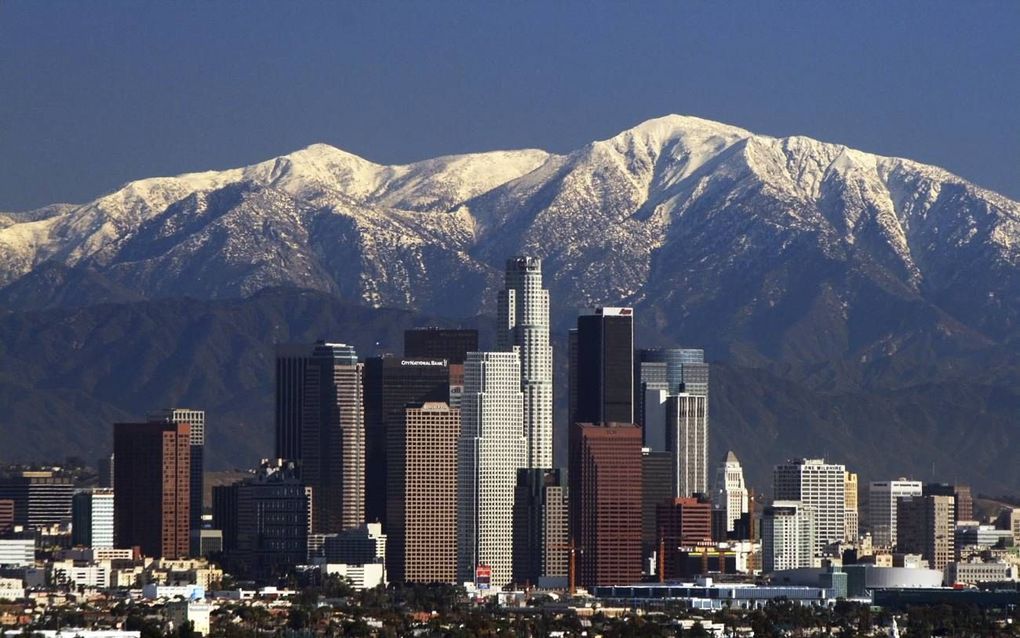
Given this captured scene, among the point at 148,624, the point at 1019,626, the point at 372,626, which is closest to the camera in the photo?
the point at 148,624

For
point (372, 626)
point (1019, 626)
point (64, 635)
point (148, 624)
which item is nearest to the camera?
point (64, 635)

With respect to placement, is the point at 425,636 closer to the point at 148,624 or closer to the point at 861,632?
the point at 148,624

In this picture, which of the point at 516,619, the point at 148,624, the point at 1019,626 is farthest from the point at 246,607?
the point at 1019,626

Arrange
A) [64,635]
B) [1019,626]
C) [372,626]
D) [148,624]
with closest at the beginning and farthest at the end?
[64,635] < [148,624] < [372,626] < [1019,626]

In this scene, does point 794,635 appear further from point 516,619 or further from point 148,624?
point 148,624

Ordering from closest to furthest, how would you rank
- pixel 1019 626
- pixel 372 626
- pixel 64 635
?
pixel 64 635
pixel 372 626
pixel 1019 626

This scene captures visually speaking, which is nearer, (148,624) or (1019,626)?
(148,624)

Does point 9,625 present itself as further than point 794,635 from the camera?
No

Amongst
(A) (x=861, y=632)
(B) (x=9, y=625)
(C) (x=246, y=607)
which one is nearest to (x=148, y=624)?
(B) (x=9, y=625)
